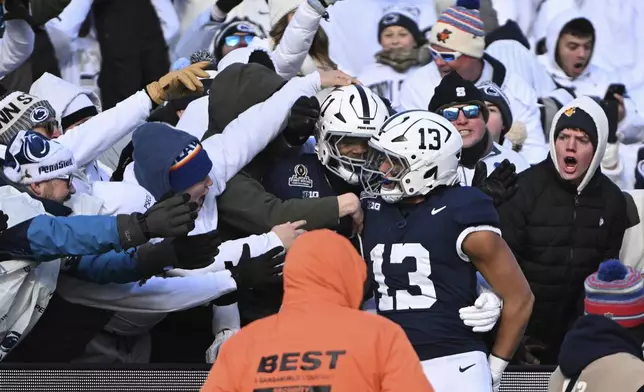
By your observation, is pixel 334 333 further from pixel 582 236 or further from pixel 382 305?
pixel 582 236

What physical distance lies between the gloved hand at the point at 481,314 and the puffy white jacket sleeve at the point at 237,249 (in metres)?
1.09

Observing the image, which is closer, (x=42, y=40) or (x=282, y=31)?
(x=282, y=31)

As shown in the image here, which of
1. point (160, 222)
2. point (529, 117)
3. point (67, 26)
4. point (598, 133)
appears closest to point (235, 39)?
point (67, 26)

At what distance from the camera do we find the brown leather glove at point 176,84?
7.28m

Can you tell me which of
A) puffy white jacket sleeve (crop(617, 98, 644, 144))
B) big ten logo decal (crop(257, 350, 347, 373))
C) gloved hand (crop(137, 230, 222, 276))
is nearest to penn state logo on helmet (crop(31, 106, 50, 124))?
gloved hand (crop(137, 230, 222, 276))

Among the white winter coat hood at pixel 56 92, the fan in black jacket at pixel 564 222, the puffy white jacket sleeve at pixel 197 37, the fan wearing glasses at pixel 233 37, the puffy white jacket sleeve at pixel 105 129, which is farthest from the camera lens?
the puffy white jacket sleeve at pixel 197 37

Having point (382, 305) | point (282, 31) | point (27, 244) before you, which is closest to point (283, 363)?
point (382, 305)

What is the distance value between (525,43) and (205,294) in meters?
4.25

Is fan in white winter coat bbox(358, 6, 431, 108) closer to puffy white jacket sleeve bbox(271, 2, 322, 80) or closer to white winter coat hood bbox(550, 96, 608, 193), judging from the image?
puffy white jacket sleeve bbox(271, 2, 322, 80)

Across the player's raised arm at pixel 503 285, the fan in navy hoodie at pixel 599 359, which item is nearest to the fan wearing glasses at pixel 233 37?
the player's raised arm at pixel 503 285

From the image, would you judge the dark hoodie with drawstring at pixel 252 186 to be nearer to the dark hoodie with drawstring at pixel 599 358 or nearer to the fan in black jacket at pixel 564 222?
the fan in black jacket at pixel 564 222

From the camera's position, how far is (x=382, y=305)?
20.2ft

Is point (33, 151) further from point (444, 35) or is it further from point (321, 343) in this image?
point (444, 35)

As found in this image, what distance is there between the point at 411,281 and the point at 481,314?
12.3 inches
